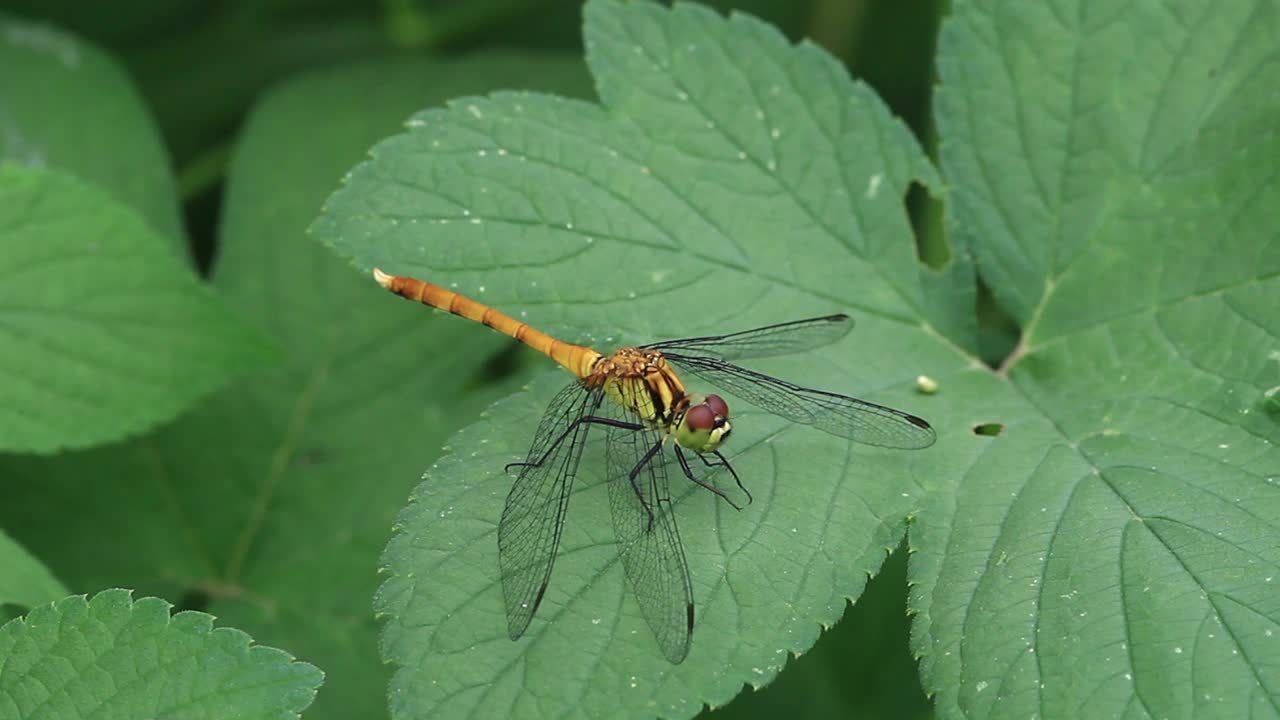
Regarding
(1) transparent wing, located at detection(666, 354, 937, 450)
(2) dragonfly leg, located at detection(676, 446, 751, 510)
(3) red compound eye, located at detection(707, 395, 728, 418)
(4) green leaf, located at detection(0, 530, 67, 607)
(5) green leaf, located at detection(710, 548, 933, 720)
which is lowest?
(5) green leaf, located at detection(710, 548, 933, 720)

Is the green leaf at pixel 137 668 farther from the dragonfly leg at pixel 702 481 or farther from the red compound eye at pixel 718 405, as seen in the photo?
the red compound eye at pixel 718 405

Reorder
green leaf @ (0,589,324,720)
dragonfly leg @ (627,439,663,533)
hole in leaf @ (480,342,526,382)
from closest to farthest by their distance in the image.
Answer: green leaf @ (0,589,324,720)
dragonfly leg @ (627,439,663,533)
hole in leaf @ (480,342,526,382)

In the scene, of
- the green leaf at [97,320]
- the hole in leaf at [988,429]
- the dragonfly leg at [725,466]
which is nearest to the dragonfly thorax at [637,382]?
the dragonfly leg at [725,466]

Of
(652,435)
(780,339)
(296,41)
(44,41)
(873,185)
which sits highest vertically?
(873,185)

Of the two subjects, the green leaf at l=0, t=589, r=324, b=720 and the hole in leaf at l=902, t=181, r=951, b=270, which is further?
the hole in leaf at l=902, t=181, r=951, b=270

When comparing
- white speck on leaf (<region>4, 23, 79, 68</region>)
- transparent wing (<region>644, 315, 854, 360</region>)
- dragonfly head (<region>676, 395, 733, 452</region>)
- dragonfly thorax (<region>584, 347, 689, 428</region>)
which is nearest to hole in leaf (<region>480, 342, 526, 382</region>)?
dragonfly thorax (<region>584, 347, 689, 428</region>)

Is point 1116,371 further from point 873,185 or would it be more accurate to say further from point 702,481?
point 702,481

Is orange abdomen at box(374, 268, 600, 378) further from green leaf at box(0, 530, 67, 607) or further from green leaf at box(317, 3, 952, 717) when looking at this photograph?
green leaf at box(0, 530, 67, 607)

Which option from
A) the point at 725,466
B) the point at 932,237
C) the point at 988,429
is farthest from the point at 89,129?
the point at 988,429
